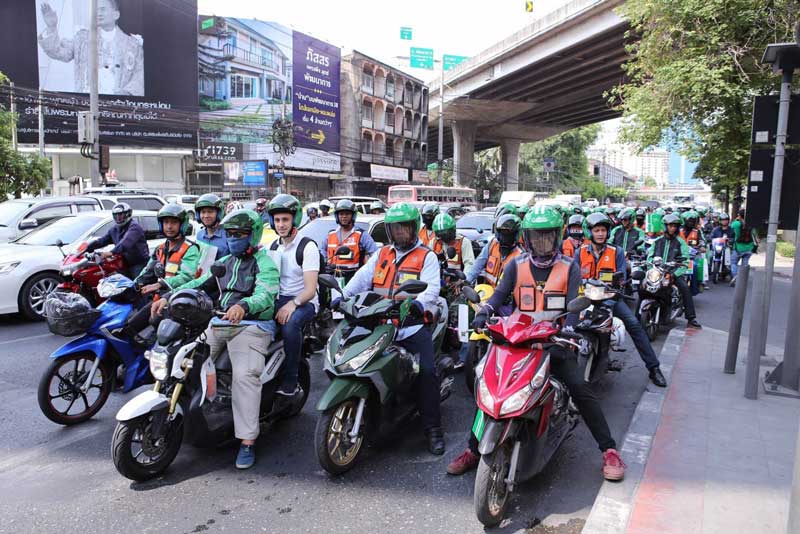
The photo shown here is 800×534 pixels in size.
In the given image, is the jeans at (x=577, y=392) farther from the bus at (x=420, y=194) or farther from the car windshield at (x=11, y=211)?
the bus at (x=420, y=194)

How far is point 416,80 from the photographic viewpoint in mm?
58781

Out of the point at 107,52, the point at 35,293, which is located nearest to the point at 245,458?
the point at 35,293

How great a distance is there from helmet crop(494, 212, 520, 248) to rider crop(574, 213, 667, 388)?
0.76 meters

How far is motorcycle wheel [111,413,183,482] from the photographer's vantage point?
12.4ft

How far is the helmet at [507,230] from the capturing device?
6.43m

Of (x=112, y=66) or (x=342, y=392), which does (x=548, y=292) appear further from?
(x=112, y=66)

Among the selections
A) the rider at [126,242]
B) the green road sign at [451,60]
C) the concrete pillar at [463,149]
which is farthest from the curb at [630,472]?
the concrete pillar at [463,149]

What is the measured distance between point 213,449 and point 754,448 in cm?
411

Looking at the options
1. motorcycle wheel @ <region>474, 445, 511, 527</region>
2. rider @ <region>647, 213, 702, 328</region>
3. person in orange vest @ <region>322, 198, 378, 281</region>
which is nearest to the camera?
motorcycle wheel @ <region>474, 445, 511, 527</region>

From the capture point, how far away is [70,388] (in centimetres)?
502

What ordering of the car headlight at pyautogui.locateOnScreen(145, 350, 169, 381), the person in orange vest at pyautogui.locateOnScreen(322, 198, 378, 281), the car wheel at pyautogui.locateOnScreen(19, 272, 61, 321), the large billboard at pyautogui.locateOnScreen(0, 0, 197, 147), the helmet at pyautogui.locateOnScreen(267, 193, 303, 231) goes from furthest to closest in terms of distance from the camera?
the large billboard at pyautogui.locateOnScreen(0, 0, 197, 147)
the car wheel at pyautogui.locateOnScreen(19, 272, 61, 321)
the person in orange vest at pyautogui.locateOnScreen(322, 198, 378, 281)
the helmet at pyautogui.locateOnScreen(267, 193, 303, 231)
the car headlight at pyautogui.locateOnScreen(145, 350, 169, 381)

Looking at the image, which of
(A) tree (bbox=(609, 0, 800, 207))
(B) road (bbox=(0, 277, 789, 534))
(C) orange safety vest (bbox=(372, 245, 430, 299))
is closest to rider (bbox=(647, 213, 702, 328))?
(B) road (bbox=(0, 277, 789, 534))

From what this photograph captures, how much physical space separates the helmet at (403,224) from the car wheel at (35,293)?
21.2ft

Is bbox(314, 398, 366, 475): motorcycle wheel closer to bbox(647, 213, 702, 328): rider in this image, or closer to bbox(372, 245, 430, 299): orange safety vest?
bbox(372, 245, 430, 299): orange safety vest
